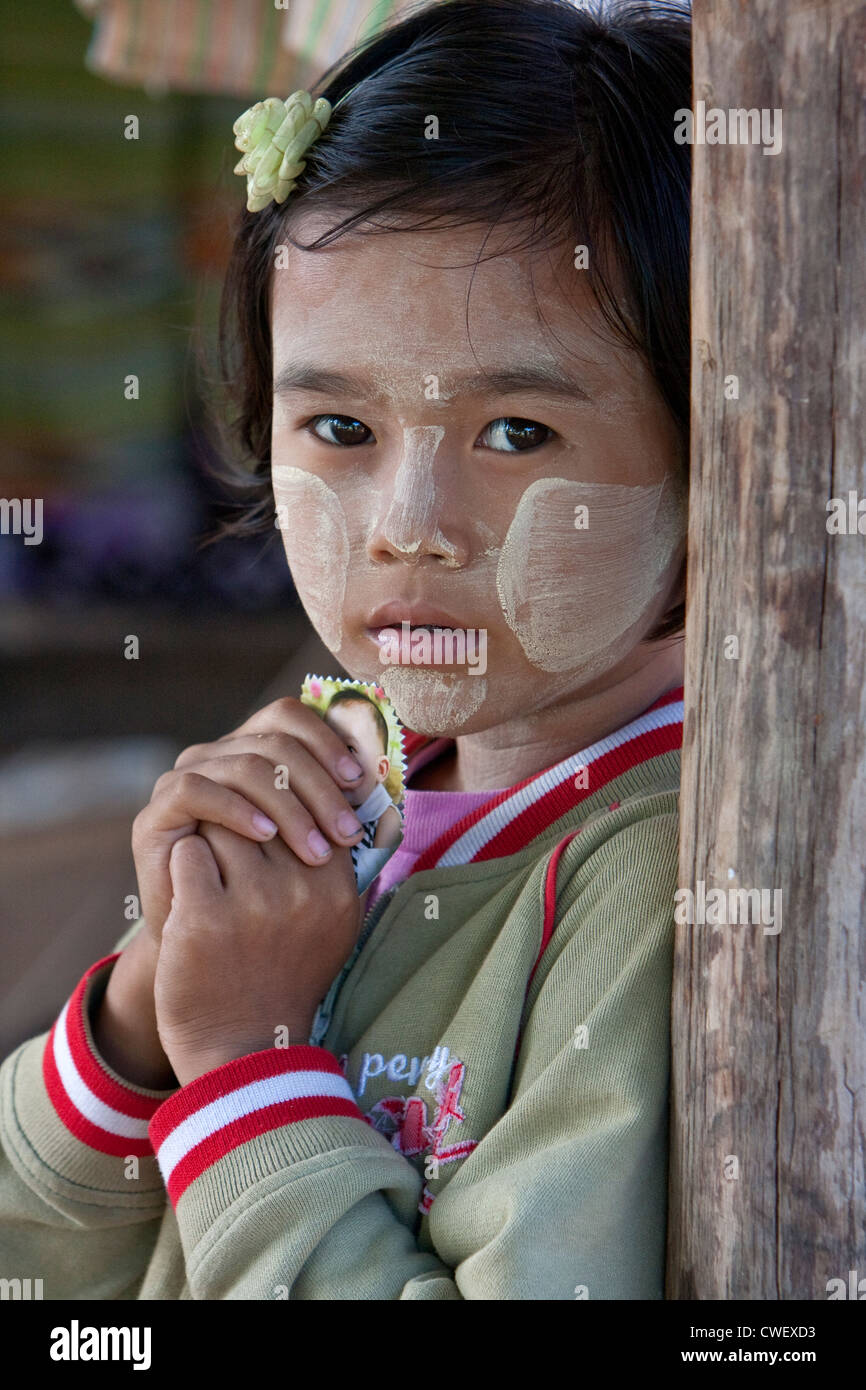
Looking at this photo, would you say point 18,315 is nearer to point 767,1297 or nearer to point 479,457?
point 479,457

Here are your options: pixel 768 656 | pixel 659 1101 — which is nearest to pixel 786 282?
pixel 768 656

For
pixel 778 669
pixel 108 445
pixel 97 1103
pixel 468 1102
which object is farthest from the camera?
pixel 108 445

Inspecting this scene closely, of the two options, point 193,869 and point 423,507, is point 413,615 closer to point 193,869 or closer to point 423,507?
point 423,507

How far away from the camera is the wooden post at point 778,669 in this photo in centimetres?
85

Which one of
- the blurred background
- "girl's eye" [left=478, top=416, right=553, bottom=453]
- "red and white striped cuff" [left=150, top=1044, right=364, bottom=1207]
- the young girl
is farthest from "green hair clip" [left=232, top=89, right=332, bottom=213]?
the blurred background

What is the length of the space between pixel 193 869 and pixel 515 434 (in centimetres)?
49

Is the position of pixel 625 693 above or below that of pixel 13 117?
below

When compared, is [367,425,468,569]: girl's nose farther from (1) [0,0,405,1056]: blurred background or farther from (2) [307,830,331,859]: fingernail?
(1) [0,0,405,1056]: blurred background

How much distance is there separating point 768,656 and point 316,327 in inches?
20.1

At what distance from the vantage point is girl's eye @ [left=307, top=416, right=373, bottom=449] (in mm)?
1169

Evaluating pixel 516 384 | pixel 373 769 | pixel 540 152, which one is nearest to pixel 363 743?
pixel 373 769

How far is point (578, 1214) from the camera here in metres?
0.96

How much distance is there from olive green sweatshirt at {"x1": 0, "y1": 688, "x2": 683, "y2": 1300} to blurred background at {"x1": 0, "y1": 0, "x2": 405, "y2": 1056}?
4002 mm

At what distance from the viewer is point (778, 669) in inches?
35.6
